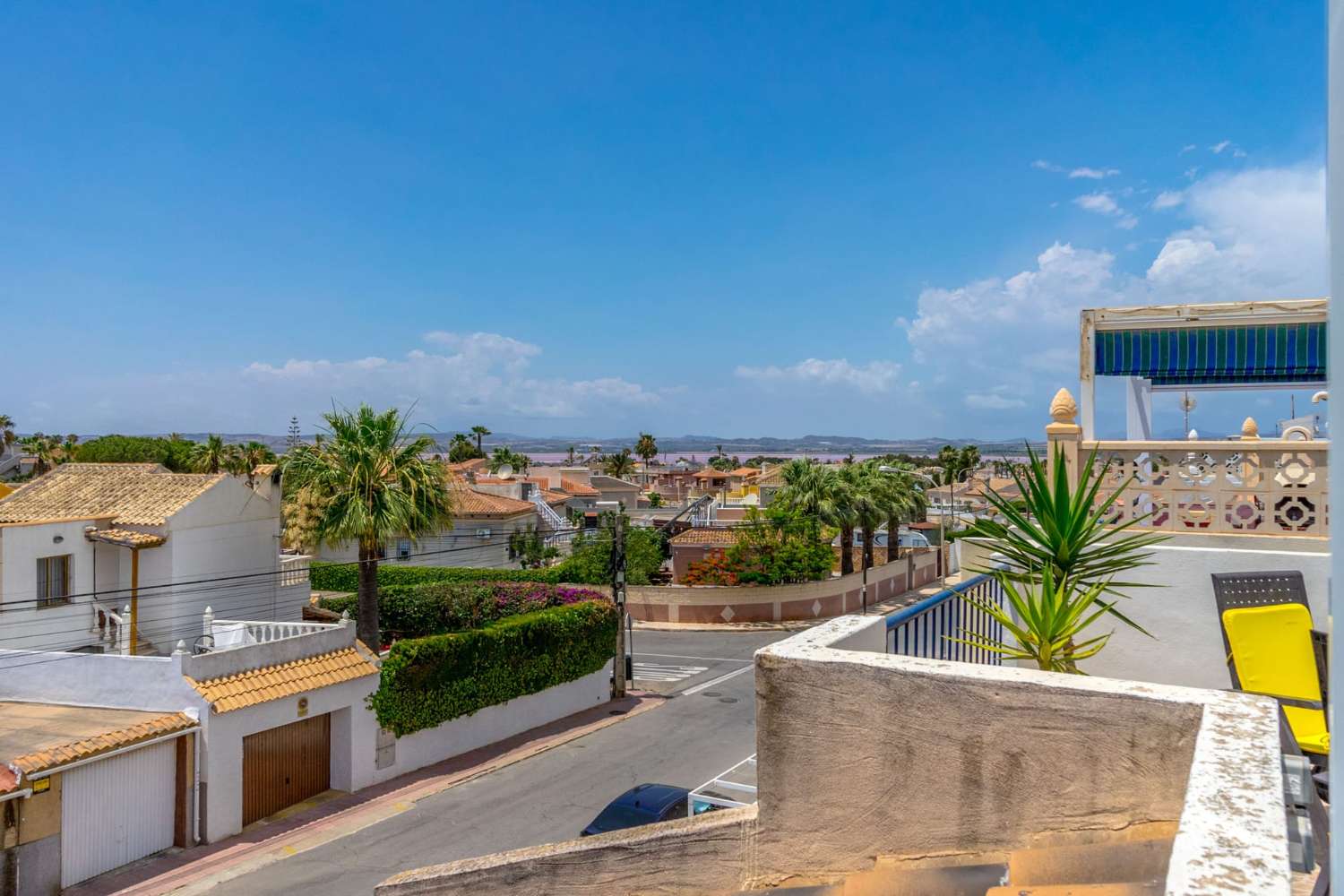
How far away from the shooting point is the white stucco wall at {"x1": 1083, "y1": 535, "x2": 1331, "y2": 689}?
7.12 metres

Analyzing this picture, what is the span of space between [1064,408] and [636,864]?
534 centimetres

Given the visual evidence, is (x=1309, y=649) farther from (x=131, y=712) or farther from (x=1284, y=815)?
(x=131, y=712)

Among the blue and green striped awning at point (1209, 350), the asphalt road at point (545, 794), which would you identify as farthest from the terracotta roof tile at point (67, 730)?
the blue and green striped awning at point (1209, 350)

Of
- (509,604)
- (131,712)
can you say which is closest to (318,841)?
(131,712)

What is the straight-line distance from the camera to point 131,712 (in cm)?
1733

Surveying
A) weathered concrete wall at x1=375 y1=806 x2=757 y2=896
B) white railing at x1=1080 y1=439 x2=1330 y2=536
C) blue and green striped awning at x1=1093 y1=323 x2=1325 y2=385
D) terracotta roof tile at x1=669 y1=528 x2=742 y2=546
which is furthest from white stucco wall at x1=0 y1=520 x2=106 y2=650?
terracotta roof tile at x1=669 y1=528 x2=742 y2=546

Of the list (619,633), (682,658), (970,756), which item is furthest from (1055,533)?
(682,658)

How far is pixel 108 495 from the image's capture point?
82.8 ft

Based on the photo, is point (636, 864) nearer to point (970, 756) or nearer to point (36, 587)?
point (970, 756)

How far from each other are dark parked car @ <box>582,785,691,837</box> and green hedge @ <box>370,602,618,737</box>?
739 centimetres

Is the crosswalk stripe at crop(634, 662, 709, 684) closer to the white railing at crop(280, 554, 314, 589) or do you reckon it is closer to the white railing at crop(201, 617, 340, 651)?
the white railing at crop(280, 554, 314, 589)

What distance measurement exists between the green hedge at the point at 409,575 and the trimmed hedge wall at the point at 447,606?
7.86 metres

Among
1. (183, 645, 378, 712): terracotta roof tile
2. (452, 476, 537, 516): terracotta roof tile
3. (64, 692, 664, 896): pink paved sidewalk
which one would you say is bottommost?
(64, 692, 664, 896): pink paved sidewalk

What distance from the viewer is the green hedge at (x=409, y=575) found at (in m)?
38.9
